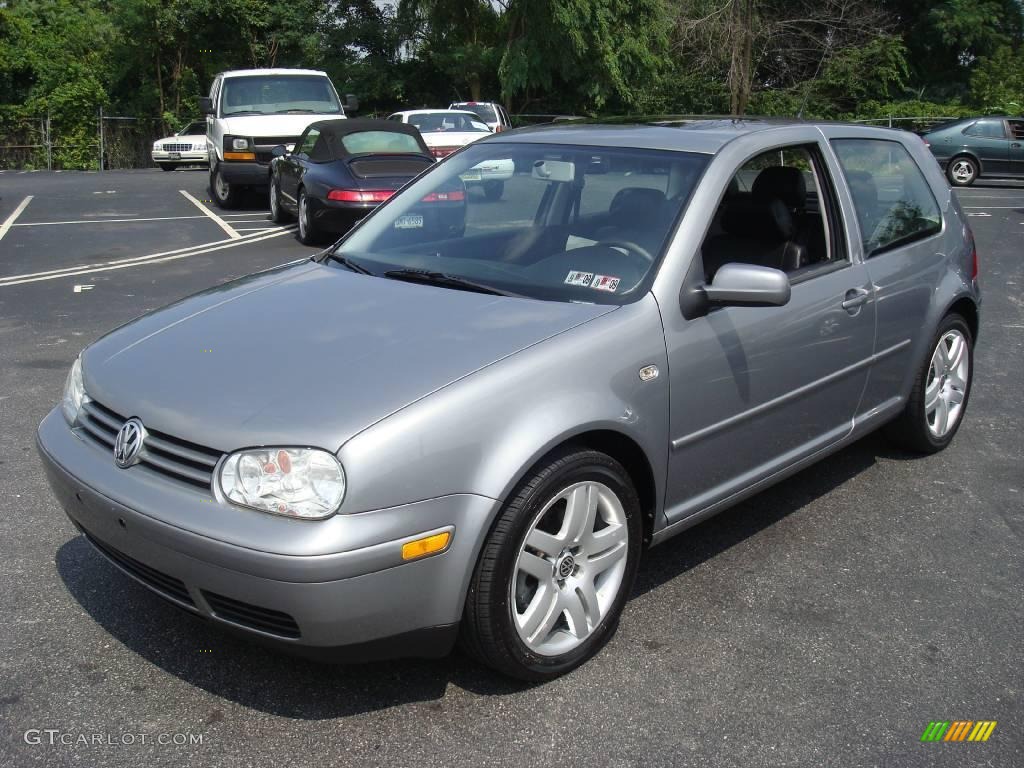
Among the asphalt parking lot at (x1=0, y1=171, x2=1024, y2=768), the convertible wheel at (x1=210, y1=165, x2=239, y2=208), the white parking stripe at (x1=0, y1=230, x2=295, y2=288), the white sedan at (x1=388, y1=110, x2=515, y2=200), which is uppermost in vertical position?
the asphalt parking lot at (x1=0, y1=171, x2=1024, y2=768)

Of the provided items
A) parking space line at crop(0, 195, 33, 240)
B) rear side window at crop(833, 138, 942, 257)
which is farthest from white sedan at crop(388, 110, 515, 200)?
rear side window at crop(833, 138, 942, 257)

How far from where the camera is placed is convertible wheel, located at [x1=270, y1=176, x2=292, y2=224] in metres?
14.8

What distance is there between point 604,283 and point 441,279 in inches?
23.1

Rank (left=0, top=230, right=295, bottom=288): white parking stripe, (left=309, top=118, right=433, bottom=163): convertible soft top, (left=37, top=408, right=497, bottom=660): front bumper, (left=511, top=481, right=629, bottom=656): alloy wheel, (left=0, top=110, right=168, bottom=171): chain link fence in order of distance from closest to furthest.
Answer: (left=37, top=408, right=497, bottom=660): front bumper → (left=511, top=481, right=629, bottom=656): alloy wheel → (left=0, top=230, right=295, bottom=288): white parking stripe → (left=309, top=118, right=433, bottom=163): convertible soft top → (left=0, top=110, right=168, bottom=171): chain link fence

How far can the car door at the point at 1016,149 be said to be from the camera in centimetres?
2216

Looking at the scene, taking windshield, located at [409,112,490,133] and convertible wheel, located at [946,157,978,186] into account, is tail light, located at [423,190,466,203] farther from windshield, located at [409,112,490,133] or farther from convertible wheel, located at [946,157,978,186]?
convertible wheel, located at [946,157,978,186]

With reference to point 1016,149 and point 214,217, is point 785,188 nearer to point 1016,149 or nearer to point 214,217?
point 214,217

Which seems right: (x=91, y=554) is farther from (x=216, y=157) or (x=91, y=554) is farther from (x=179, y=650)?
(x=216, y=157)

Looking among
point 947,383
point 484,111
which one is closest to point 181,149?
point 484,111

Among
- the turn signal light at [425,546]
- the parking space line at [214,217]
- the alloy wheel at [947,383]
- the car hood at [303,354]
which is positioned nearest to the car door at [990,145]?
the parking space line at [214,217]

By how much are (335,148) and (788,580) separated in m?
10.1

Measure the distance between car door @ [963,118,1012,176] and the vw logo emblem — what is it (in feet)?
73.9

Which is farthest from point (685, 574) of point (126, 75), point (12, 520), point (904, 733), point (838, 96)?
point (126, 75)

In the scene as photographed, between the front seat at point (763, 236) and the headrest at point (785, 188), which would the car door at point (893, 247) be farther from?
the front seat at point (763, 236)
